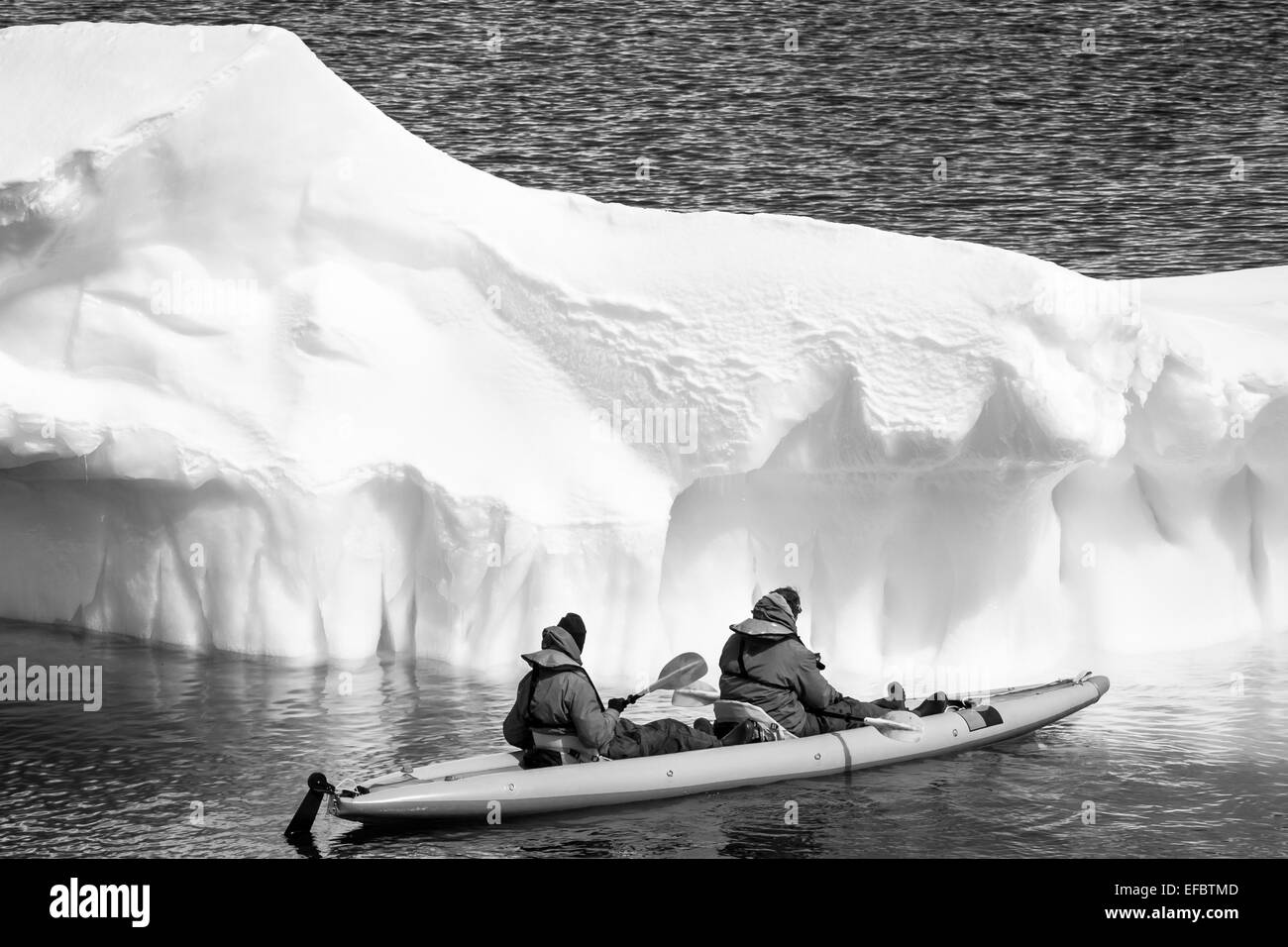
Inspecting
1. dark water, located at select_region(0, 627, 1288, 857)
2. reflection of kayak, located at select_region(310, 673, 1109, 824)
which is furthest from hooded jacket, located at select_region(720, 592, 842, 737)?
dark water, located at select_region(0, 627, 1288, 857)

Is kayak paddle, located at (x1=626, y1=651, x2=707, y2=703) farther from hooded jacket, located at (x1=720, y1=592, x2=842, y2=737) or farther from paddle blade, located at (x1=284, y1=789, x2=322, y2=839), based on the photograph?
paddle blade, located at (x1=284, y1=789, x2=322, y2=839)

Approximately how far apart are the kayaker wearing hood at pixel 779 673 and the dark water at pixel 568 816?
0.52 meters

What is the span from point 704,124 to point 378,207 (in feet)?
76.4

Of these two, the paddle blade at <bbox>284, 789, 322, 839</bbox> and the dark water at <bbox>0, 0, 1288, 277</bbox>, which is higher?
the dark water at <bbox>0, 0, 1288, 277</bbox>

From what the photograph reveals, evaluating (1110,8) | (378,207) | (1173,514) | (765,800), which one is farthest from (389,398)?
(1110,8)

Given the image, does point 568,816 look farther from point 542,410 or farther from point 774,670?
point 542,410

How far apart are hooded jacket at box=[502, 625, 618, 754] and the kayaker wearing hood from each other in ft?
4.22

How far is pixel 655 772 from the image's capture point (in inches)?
434

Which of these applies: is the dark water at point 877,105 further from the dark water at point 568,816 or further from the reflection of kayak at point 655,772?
the reflection of kayak at point 655,772

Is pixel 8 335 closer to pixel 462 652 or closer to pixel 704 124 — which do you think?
pixel 462 652

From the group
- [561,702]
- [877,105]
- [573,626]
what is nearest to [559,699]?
[561,702]

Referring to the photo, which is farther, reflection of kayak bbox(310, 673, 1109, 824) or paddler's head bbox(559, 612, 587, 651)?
paddler's head bbox(559, 612, 587, 651)

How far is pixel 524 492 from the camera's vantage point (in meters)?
14.2

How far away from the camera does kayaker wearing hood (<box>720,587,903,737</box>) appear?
11.7m
